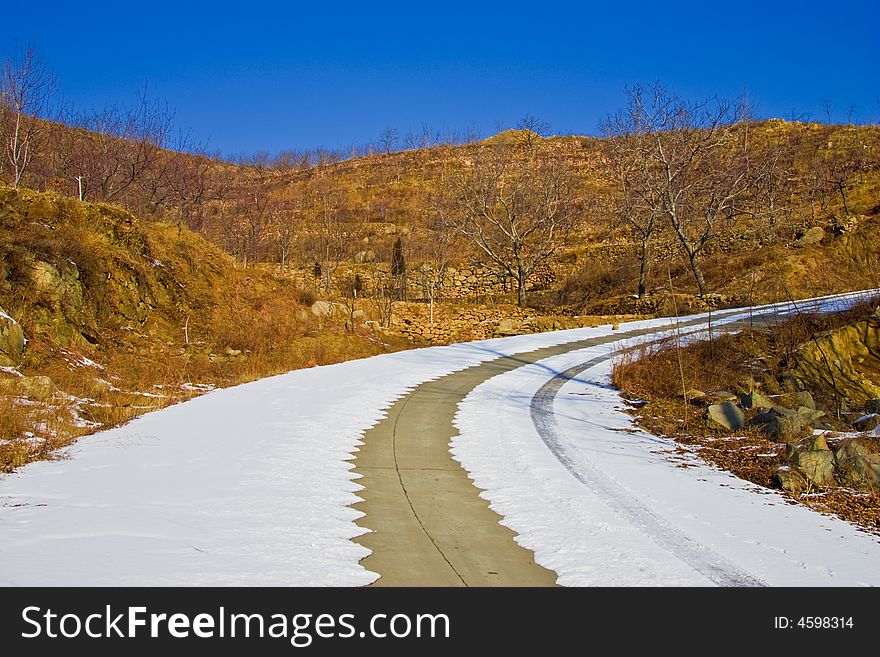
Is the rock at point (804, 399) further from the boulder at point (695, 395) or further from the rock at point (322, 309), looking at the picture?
the rock at point (322, 309)

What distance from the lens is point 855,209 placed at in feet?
116

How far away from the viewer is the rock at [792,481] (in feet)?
19.8

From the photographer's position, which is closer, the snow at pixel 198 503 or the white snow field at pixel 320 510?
the snow at pixel 198 503

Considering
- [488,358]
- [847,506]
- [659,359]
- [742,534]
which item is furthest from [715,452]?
[488,358]

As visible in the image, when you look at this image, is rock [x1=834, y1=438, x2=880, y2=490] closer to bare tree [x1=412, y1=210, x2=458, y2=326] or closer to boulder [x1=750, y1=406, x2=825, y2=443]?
boulder [x1=750, y1=406, x2=825, y2=443]

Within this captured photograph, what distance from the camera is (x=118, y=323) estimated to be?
49.4 feet

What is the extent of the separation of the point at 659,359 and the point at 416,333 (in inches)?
548

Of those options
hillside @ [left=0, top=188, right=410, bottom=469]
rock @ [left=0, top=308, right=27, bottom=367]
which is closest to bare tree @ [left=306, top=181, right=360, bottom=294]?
hillside @ [left=0, top=188, right=410, bottom=469]

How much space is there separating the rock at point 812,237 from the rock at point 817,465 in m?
29.1

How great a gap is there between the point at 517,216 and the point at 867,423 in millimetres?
37179

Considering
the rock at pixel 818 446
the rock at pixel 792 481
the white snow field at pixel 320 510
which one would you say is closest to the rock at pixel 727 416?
the white snow field at pixel 320 510

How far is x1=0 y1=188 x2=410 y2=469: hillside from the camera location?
9.37m

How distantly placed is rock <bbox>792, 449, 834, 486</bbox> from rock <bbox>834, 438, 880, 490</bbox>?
0.09 meters
